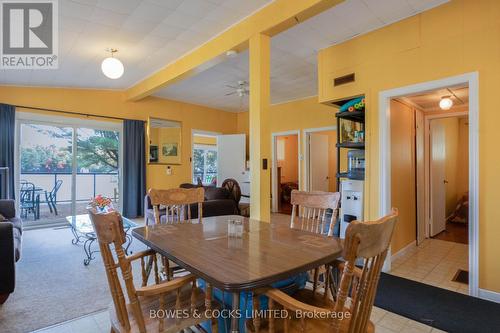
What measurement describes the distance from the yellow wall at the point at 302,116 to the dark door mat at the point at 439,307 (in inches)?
145

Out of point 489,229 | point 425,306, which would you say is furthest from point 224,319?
point 489,229

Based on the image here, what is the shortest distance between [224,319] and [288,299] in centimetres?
56

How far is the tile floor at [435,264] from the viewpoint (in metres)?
2.87

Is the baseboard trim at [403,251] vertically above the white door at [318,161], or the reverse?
the white door at [318,161]

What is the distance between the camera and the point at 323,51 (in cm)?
370

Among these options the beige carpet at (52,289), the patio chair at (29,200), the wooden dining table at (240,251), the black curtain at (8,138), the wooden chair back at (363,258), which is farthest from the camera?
the patio chair at (29,200)

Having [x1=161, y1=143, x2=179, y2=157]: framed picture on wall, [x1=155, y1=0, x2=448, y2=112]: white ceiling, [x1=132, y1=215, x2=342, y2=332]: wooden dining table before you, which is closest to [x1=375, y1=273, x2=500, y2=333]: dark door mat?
[x1=132, y1=215, x2=342, y2=332]: wooden dining table

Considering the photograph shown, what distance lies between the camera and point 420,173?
13.8 feet

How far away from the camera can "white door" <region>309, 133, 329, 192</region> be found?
634cm

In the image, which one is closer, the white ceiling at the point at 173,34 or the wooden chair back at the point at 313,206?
the wooden chair back at the point at 313,206

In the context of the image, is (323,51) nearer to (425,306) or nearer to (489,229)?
(489,229)

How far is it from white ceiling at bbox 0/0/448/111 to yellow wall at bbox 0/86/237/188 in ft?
0.95

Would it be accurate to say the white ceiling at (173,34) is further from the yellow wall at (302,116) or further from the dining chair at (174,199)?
the dining chair at (174,199)

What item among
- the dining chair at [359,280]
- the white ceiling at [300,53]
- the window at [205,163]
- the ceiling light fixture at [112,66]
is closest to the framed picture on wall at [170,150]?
the white ceiling at [300,53]
